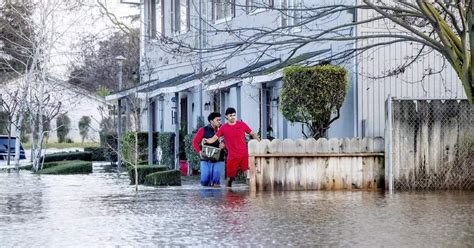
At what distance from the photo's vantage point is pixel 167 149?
28047mm

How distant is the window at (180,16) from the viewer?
29062 millimetres

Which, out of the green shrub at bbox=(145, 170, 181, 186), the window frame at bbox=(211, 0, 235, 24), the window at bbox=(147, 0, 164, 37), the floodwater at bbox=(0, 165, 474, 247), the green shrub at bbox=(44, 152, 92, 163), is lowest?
the floodwater at bbox=(0, 165, 474, 247)

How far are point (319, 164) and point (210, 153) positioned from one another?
222 centimetres

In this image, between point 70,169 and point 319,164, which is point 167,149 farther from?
point 319,164

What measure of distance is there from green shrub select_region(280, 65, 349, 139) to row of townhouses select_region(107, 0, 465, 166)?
0.48 metres

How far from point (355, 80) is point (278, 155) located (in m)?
3.83

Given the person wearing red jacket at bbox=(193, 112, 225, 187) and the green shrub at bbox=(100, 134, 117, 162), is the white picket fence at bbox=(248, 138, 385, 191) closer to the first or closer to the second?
the person wearing red jacket at bbox=(193, 112, 225, 187)

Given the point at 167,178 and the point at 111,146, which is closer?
Result: the point at 167,178

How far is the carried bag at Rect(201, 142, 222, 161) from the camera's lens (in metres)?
18.3

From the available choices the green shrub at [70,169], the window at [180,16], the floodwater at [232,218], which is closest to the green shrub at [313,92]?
the floodwater at [232,218]

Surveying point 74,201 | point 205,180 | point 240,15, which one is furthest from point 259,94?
point 74,201

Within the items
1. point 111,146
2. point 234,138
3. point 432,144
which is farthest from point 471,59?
point 111,146

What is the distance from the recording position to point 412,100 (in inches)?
682

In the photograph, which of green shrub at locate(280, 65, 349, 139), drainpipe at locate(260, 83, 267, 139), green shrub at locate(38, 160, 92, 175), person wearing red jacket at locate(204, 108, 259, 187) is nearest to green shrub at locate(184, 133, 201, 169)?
drainpipe at locate(260, 83, 267, 139)
